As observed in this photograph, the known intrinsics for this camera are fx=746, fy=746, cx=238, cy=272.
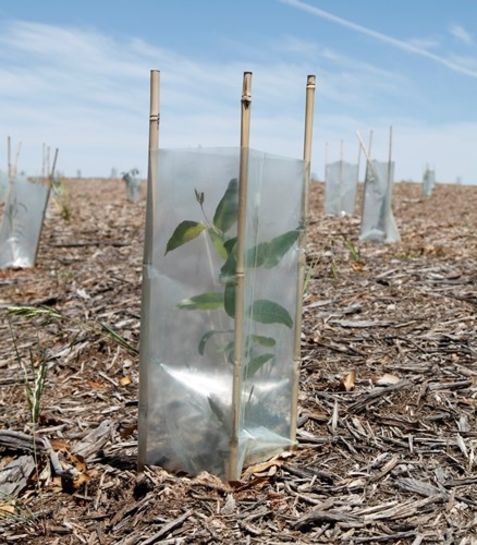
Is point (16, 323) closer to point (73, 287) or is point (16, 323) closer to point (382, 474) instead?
point (73, 287)

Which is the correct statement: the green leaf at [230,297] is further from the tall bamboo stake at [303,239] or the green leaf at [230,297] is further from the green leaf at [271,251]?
the tall bamboo stake at [303,239]

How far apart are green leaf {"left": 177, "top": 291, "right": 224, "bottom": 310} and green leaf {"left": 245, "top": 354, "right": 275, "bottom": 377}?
0.30 m

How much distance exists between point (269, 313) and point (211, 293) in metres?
0.31

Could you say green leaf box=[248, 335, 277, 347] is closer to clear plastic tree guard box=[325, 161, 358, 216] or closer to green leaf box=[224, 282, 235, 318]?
green leaf box=[224, 282, 235, 318]

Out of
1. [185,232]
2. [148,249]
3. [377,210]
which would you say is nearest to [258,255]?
[185,232]

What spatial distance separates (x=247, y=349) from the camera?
9.46 feet

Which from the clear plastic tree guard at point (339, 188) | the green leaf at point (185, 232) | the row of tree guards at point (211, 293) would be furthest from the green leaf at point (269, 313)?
the clear plastic tree guard at point (339, 188)

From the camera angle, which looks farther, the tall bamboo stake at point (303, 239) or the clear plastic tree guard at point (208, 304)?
the tall bamboo stake at point (303, 239)

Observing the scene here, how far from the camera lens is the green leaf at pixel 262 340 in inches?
115

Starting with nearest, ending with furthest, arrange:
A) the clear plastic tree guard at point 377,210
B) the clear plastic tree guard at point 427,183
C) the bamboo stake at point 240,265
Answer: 1. the bamboo stake at point 240,265
2. the clear plastic tree guard at point 377,210
3. the clear plastic tree guard at point 427,183

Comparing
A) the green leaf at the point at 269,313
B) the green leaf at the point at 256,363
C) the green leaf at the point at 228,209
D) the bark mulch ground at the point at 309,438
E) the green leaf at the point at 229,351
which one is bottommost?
the bark mulch ground at the point at 309,438

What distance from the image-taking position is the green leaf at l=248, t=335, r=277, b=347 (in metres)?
2.91

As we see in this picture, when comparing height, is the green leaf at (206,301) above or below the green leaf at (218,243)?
below

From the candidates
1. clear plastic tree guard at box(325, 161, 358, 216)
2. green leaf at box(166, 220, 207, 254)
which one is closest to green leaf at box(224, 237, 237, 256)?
green leaf at box(166, 220, 207, 254)
